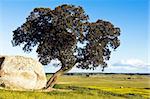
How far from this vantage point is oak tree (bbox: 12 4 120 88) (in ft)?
155

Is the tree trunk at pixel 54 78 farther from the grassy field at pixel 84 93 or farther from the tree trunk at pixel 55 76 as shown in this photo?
the grassy field at pixel 84 93

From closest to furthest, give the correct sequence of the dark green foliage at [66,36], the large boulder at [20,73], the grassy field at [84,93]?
the grassy field at [84,93]
the large boulder at [20,73]
the dark green foliage at [66,36]

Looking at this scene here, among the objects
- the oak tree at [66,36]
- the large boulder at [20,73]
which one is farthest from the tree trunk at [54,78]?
the large boulder at [20,73]

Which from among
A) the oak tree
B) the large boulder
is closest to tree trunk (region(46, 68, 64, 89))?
the oak tree

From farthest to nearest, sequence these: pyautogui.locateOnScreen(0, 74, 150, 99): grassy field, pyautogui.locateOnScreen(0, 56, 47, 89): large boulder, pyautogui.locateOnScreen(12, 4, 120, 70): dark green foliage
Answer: pyautogui.locateOnScreen(12, 4, 120, 70): dark green foliage → pyautogui.locateOnScreen(0, 56, 47, 89): large boulder → pyautogui.locateOnScreen(0, 74, 150, 99): grassy field

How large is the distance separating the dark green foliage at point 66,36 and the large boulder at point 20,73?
9.49 metres

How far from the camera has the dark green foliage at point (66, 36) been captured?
4725cm

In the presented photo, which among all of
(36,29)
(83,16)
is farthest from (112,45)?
(36,29)

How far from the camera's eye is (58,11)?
156 feet

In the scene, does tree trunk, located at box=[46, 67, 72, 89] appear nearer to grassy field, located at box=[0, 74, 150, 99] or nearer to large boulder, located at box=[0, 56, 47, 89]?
grassy field, located at box=[0, 74, 150, 99]

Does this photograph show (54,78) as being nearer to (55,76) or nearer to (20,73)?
(55,76)

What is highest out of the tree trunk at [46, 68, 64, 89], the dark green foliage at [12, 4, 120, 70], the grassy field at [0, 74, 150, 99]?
the dark green foliage at [12, 4, 120, 70]

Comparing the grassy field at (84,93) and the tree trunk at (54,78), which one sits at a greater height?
the tree trunk at (54,78)

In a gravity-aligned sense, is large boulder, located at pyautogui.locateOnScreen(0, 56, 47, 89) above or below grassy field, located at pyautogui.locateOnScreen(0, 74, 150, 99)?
above
